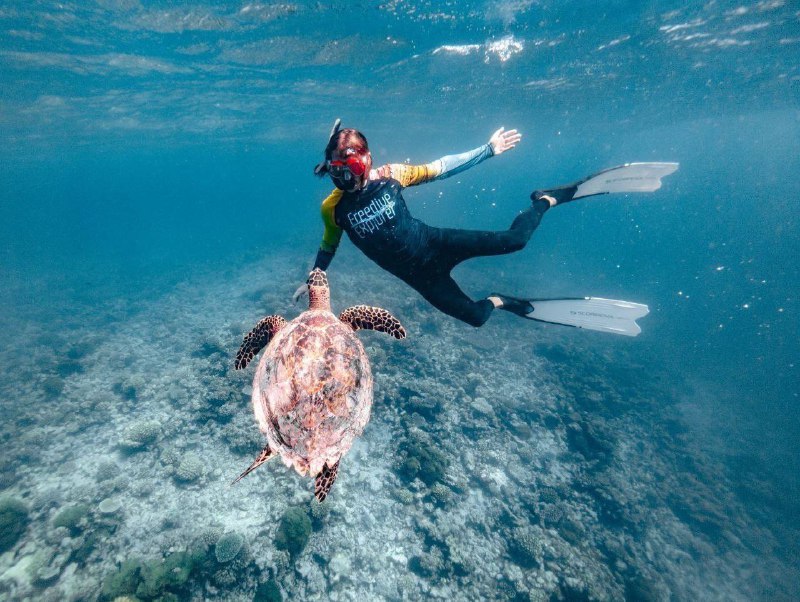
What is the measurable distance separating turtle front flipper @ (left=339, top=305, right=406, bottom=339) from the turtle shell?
0.64 metres

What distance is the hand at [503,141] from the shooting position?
516cm

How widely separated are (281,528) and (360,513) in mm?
1613

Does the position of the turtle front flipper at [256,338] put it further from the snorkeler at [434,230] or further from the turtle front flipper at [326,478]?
the turtle front flipper at [326,478]

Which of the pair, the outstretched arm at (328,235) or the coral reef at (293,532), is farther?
the coral reef at (293,532)

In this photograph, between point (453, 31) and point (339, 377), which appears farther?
point (453, 31)

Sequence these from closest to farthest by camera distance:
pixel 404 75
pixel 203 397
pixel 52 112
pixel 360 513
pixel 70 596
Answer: pixel 70 596
pixel 360 513
pixel 203 397
pixel 404 75
pixel 52 112

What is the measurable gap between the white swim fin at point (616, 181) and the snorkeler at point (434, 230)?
2 cm

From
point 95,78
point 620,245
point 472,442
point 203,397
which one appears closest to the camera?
point 472,442

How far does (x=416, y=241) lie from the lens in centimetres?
482

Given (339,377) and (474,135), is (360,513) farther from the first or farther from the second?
(474,135)

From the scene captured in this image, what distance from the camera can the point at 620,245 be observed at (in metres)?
64.2

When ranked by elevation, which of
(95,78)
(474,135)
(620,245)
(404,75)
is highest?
(404,75)

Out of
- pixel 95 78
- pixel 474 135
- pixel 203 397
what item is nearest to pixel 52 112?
pixel 95 78

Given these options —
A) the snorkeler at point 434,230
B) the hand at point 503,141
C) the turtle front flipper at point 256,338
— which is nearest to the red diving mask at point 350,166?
the snorkeler at point 434,230
